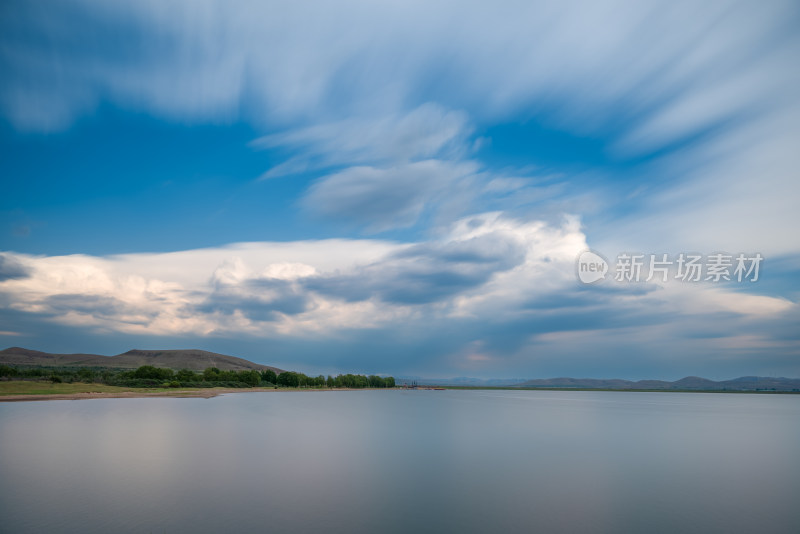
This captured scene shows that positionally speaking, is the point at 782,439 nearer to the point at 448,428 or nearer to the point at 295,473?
the point at 448,428

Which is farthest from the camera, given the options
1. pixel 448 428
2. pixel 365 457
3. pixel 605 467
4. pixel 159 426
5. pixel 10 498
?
pixel 448 428

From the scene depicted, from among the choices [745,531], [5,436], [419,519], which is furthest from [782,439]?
[5,436]

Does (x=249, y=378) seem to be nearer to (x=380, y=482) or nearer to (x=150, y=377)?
(x=150, y=377)

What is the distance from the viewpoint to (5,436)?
3831 centimetres

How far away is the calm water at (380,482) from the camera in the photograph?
18609 mm

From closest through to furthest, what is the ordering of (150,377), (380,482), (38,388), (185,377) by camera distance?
(380,482)
(38,388)
(150,377)
(185,377)

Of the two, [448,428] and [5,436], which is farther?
[448,428]

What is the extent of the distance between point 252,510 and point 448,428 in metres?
37.0

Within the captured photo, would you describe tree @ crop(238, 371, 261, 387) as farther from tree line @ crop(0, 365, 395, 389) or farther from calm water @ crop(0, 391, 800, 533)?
calm water @ crop(0, 391, 800, 533)

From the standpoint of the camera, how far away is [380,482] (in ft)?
83.0

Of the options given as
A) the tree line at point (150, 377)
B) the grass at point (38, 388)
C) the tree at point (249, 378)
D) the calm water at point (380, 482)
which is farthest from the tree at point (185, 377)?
the calm water at point (380, 482)

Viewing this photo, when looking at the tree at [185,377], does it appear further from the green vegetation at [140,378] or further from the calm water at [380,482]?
the calm water at [380,482]

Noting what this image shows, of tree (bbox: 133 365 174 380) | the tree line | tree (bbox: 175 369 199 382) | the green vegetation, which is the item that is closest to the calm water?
the green vegetation

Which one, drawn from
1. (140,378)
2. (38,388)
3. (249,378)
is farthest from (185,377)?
(38,388)
